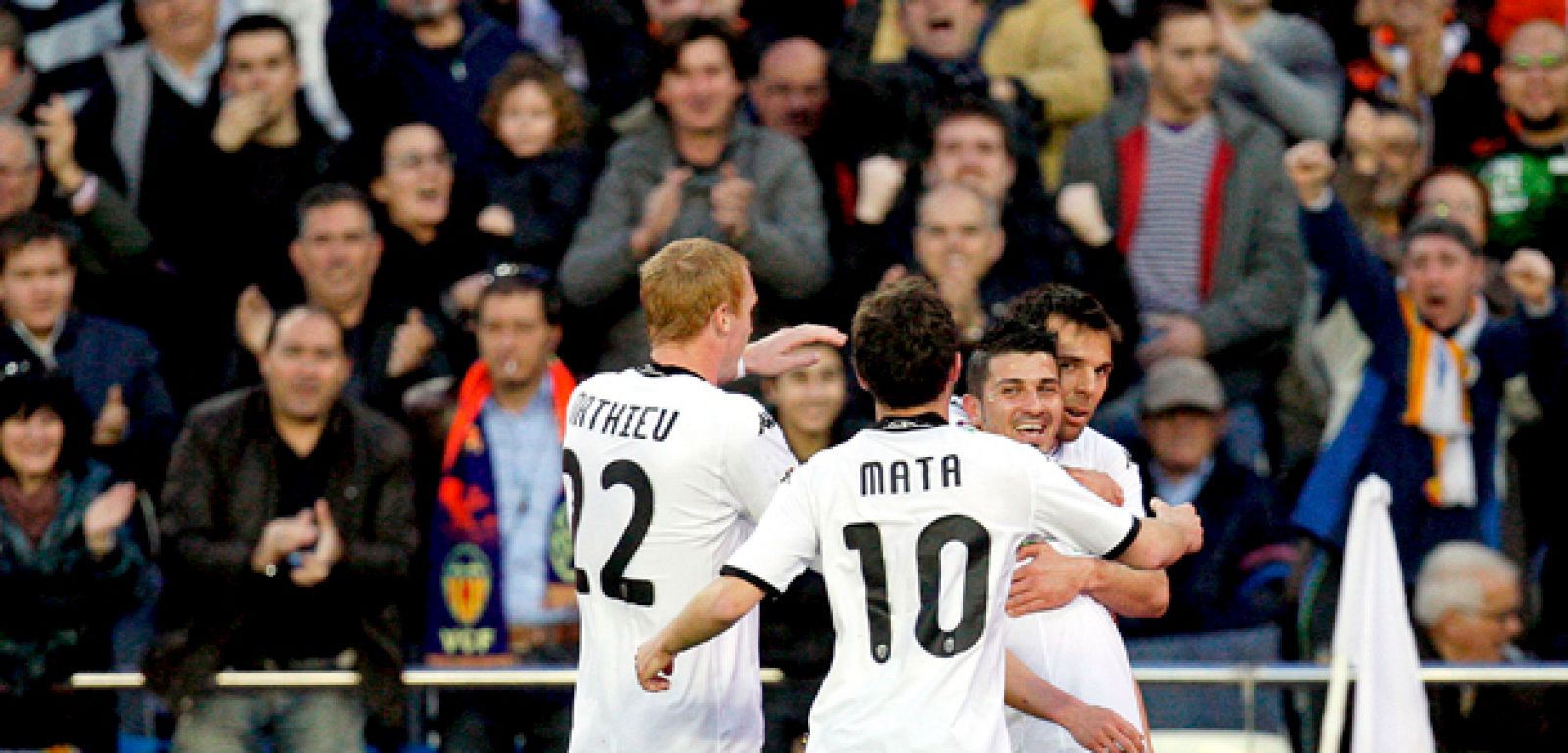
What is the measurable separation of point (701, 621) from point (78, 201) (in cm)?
560

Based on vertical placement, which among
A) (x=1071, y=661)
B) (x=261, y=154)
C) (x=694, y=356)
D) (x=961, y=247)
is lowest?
(x=1071, y=661)

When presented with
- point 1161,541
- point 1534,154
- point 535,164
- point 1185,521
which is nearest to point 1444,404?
point 1534,154

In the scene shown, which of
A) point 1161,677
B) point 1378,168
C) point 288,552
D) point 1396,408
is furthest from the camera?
point 1378,168

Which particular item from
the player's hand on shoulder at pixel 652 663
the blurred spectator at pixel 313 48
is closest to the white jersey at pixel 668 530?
the player's hand on shoulder at pixel 652 663

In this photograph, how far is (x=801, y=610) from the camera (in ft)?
28.0

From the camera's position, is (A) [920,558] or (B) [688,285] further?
(B) [688,285]

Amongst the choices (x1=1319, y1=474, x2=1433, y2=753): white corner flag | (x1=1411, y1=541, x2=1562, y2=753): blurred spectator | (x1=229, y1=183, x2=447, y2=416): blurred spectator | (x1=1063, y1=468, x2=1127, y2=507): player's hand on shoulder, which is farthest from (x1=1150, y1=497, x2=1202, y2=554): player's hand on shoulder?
(x1=229, y1=183, x2=447, y2=416): blurred spectator

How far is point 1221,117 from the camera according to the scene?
423 inches

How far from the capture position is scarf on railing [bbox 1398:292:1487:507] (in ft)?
32.2

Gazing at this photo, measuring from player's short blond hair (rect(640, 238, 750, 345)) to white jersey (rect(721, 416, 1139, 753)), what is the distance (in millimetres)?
775

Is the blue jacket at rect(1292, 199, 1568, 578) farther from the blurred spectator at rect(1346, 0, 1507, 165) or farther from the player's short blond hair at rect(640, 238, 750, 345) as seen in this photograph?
the player's short blond hair at rect(640, 238, 750, 345)

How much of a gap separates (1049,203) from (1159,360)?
91 cm

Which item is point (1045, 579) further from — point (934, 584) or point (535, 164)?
point (535, 164)

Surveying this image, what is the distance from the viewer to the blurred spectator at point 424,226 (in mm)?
10391
